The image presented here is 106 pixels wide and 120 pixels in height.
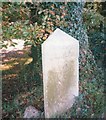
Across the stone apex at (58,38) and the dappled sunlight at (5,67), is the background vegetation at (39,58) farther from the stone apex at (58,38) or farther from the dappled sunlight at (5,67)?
the stone apex at (58,38)

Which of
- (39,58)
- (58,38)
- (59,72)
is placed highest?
(58,38)

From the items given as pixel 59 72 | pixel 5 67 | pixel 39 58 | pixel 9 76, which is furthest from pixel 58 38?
pixel 5 67

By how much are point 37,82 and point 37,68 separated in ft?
0.55

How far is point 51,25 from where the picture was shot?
3238mm

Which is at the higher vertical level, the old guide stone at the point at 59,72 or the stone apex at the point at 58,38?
the stone apex at the point at 58,38

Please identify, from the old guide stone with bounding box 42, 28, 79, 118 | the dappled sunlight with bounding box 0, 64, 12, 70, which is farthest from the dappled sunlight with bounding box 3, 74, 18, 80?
the old guide stone with bounding box 42, 28, 79, 118

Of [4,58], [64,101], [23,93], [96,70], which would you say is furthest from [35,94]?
[4,58]

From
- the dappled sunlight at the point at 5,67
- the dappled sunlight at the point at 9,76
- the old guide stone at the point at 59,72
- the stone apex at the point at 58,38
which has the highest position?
the stone apex at the point at 58,38

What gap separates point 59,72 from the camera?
270cm

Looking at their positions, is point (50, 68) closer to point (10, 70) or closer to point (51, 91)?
point (51, 91)

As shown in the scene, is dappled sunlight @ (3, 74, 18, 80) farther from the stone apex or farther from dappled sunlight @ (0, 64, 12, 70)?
the stone apex

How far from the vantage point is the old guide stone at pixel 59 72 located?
2.61 meters

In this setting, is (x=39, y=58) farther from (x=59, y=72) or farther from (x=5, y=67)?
(x=59, y=72)


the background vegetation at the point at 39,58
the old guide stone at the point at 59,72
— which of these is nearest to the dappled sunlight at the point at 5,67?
the background vegetation at the point at 39,58
